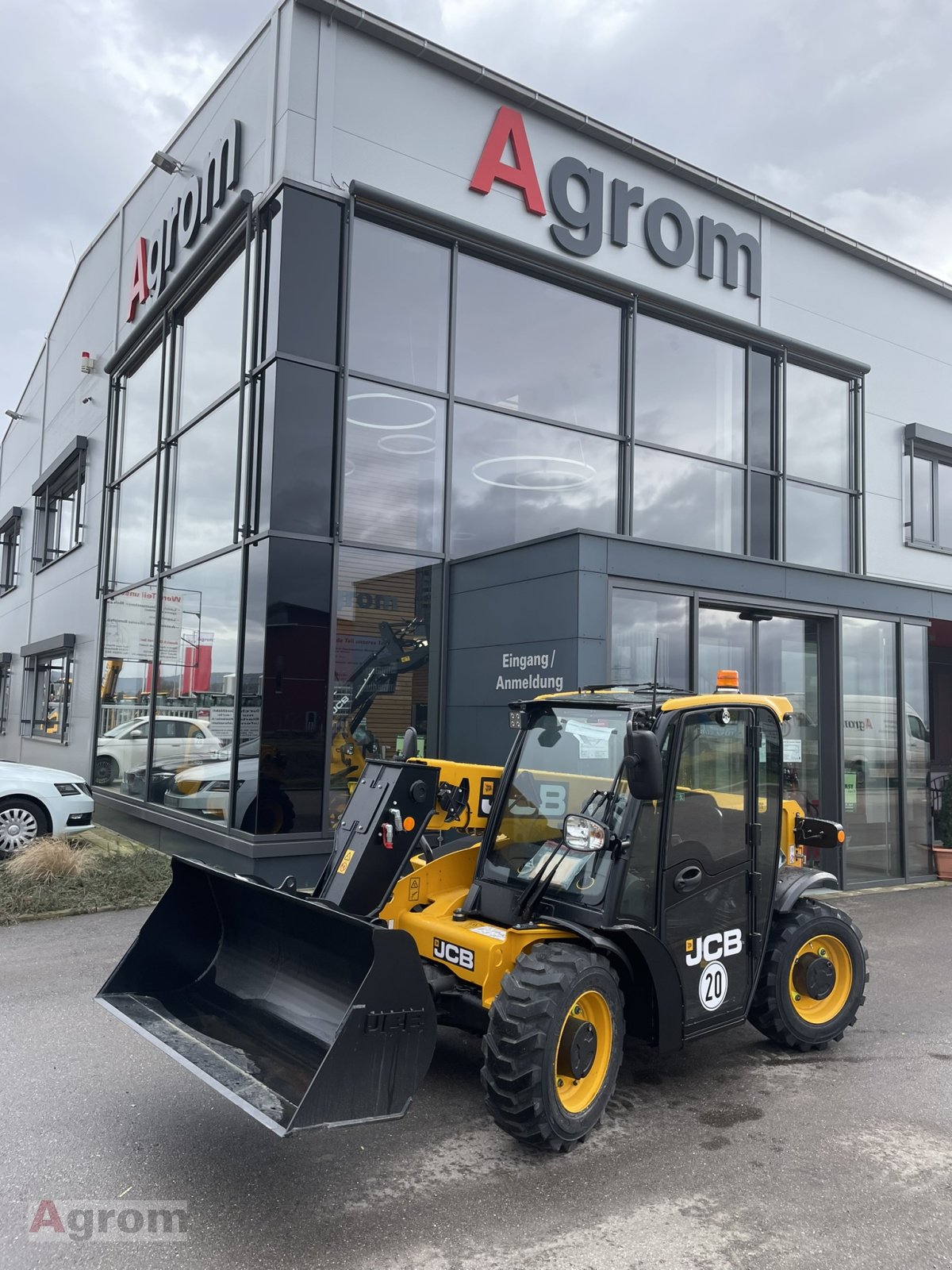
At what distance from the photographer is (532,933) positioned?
4.27m

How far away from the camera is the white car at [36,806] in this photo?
33.2 ft

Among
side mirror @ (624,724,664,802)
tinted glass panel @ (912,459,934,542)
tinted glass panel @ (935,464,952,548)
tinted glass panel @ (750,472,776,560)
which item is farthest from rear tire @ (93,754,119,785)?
tinted glass panel @ (935,464,952,548)

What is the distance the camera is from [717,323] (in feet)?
40.4

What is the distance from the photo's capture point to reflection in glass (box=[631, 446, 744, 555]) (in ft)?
38.1

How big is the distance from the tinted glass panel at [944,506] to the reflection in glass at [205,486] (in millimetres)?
10566

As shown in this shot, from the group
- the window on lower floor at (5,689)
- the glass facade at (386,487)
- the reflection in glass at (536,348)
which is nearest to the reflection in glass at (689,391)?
the glass facade at (386,487)

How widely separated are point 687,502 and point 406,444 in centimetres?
387

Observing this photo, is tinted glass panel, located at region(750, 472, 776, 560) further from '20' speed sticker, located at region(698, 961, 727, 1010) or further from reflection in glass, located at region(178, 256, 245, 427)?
'20' speed sticker, located at region(698, 961, 727, 1010)

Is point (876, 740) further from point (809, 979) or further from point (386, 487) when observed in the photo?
point (809, 979)

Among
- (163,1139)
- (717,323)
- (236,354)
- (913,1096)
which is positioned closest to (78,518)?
(236,354)

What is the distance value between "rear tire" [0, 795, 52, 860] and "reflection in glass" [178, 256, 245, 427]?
4.91 metres

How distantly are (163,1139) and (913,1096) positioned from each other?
354 centimetres

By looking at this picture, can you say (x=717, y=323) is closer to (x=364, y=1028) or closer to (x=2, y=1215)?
(x=364, y=1028)

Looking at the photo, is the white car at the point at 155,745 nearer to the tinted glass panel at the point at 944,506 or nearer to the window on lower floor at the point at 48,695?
the window on lower floor at the point at 48,695
